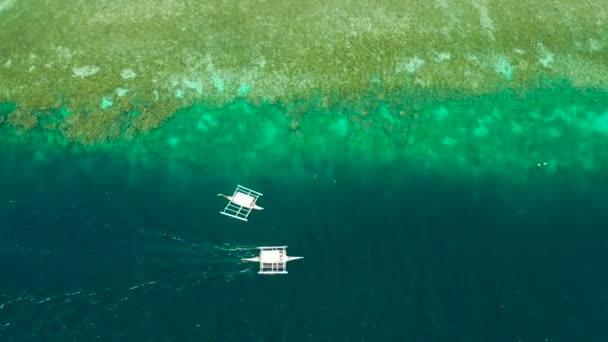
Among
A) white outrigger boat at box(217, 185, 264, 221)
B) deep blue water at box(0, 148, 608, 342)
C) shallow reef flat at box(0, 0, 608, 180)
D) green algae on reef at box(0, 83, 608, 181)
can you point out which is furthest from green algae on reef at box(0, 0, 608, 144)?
white outrigger boat at box(217, 185, 264, 221)

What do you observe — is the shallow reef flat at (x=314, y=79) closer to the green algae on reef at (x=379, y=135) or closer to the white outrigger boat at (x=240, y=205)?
the green algae on reef at (x=379, y=135)

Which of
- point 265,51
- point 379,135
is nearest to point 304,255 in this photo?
point 379,135

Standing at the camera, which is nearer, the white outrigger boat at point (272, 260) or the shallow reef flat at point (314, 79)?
the white outrigger boat at point (272, 260)

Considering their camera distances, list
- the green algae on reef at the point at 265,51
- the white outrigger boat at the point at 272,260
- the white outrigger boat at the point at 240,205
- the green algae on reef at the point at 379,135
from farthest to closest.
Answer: the green algae on reef at the point at 265,51, the green algae on reef at the point at 379,135, the white outrigger boat at the point at 240,205, the white outrigger boat at the point at 272,260

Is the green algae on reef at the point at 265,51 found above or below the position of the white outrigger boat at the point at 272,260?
above

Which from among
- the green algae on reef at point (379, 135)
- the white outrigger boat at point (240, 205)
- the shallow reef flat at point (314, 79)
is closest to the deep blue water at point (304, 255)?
the white outrigger boat at point (240, 205)

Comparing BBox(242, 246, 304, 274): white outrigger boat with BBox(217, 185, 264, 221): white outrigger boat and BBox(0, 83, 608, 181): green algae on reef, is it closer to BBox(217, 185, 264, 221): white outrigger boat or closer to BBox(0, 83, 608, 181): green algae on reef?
BBox(217, 185, 264, 221): white outrigger boat
